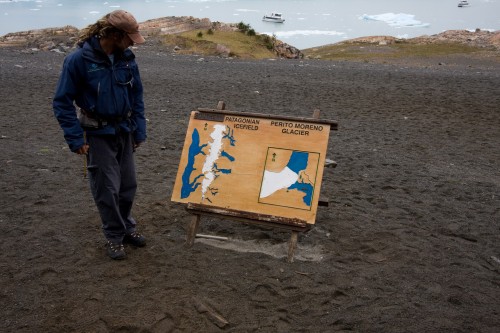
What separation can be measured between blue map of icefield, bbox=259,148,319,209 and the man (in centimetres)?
156

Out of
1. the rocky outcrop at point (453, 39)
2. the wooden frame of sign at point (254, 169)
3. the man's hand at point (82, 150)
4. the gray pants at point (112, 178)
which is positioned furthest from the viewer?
the rocky outcrop at point (453, 39)

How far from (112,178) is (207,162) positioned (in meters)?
1.34

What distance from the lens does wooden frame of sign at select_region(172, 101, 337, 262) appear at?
5621 millimetres

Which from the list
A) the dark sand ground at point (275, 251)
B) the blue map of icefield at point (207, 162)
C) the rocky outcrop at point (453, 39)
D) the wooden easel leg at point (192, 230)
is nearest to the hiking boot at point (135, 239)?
the dark sand ground at point (275, 251)

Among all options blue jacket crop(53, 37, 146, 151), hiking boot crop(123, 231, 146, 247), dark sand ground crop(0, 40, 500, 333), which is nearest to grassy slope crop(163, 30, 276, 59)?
dark sand ground crop(0, 40, 500, 333)

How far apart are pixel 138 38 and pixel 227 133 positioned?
68.4 inches

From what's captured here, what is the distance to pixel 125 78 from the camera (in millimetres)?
4941


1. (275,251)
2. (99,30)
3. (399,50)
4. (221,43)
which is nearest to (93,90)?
(99,30)

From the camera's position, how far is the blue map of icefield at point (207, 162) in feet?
19.4

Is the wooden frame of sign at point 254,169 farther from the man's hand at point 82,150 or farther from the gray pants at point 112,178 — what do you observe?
the man's hand at point 82,150

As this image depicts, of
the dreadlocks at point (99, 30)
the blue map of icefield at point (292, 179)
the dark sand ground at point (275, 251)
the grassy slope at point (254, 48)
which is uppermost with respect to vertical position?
the dreadlocks at point (99, 30)

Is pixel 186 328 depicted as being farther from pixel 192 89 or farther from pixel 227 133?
pixel 192 89

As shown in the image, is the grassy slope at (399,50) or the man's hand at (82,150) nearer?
the man's hand at (82,150)

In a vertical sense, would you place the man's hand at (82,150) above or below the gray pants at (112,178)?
above
